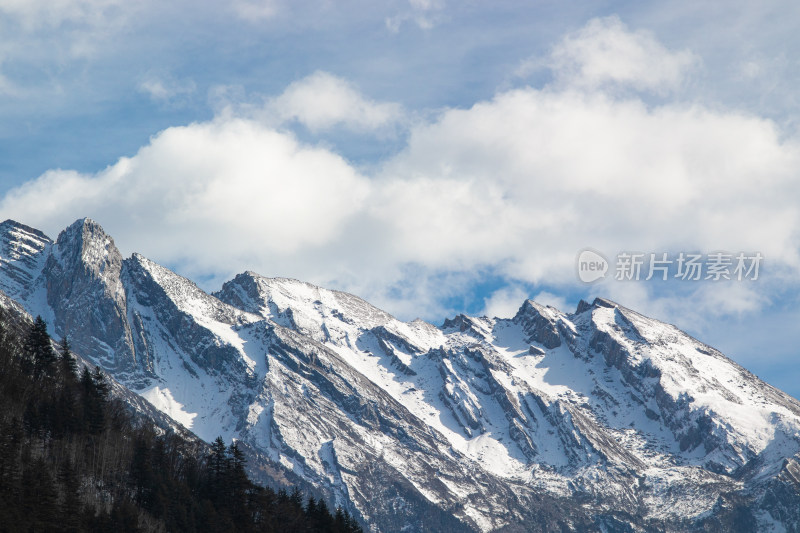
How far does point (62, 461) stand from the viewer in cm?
18188

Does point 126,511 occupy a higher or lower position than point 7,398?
lower

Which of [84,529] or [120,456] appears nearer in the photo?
[84,529]

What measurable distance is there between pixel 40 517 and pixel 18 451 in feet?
86.9

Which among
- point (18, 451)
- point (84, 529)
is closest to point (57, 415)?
point (18, 451)

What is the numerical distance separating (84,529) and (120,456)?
4357 cm

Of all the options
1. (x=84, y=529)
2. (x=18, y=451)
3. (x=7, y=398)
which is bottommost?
(x=84, y=529)

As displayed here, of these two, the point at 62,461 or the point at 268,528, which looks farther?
the point at 268,528

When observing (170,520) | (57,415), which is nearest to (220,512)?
(170,520)

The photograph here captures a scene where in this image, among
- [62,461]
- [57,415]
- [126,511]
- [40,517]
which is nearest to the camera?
[40,517]

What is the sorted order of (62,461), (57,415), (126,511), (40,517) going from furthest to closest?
(57,415)
(62,461)
(126,511)
(40,517)

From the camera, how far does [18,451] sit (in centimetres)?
17025

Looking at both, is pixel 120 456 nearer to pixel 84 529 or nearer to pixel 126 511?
pixel 126 511

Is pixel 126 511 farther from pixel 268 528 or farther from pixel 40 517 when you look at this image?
pixel 268 528

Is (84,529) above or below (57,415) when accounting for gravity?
below
